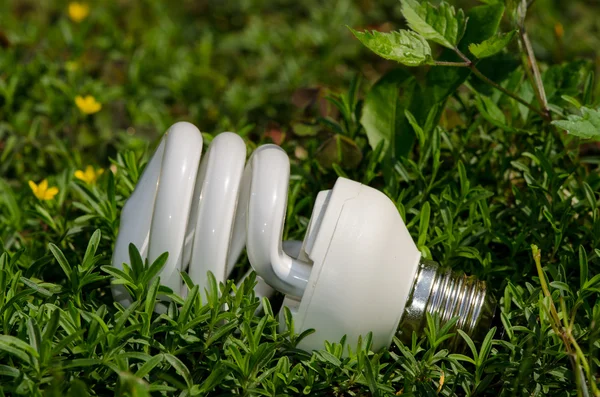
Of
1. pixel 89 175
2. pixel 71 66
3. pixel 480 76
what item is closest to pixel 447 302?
pixel 480 76

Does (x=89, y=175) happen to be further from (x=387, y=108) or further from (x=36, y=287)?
(x=387, y=108)

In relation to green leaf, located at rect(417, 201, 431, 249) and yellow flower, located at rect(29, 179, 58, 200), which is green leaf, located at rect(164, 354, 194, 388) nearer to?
green leaf, located at rect(417, 201, 431, 249)

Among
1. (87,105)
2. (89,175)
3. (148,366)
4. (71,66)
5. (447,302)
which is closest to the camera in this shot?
(148,366)

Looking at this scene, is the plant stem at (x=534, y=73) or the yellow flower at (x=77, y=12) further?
the yellow flower at (x=77, y=12)

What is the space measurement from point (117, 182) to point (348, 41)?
189 cm

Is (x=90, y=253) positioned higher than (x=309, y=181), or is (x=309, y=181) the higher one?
(x=309, y=181)

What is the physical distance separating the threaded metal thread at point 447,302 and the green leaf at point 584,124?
18.4 inches

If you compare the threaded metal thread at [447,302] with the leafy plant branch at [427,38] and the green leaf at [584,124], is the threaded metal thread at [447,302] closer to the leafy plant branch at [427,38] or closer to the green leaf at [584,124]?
the green leaf at [584,124]

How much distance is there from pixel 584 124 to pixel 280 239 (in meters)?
0.87

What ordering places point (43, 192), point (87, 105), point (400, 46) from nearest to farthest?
point (400, 46) → point (43, 192) → point (87, 105)

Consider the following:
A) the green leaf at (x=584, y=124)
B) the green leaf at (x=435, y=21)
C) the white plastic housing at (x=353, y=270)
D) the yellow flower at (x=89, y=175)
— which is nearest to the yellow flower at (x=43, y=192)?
the yellow flower at (x=89, y=175)

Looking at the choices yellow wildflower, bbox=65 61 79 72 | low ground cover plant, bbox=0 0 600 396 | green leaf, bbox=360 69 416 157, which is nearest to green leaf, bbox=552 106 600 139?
low ground cover plant, bbox=0 0 600 396

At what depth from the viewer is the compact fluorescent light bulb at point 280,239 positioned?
1.72 metres

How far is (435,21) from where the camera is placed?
2123mm
